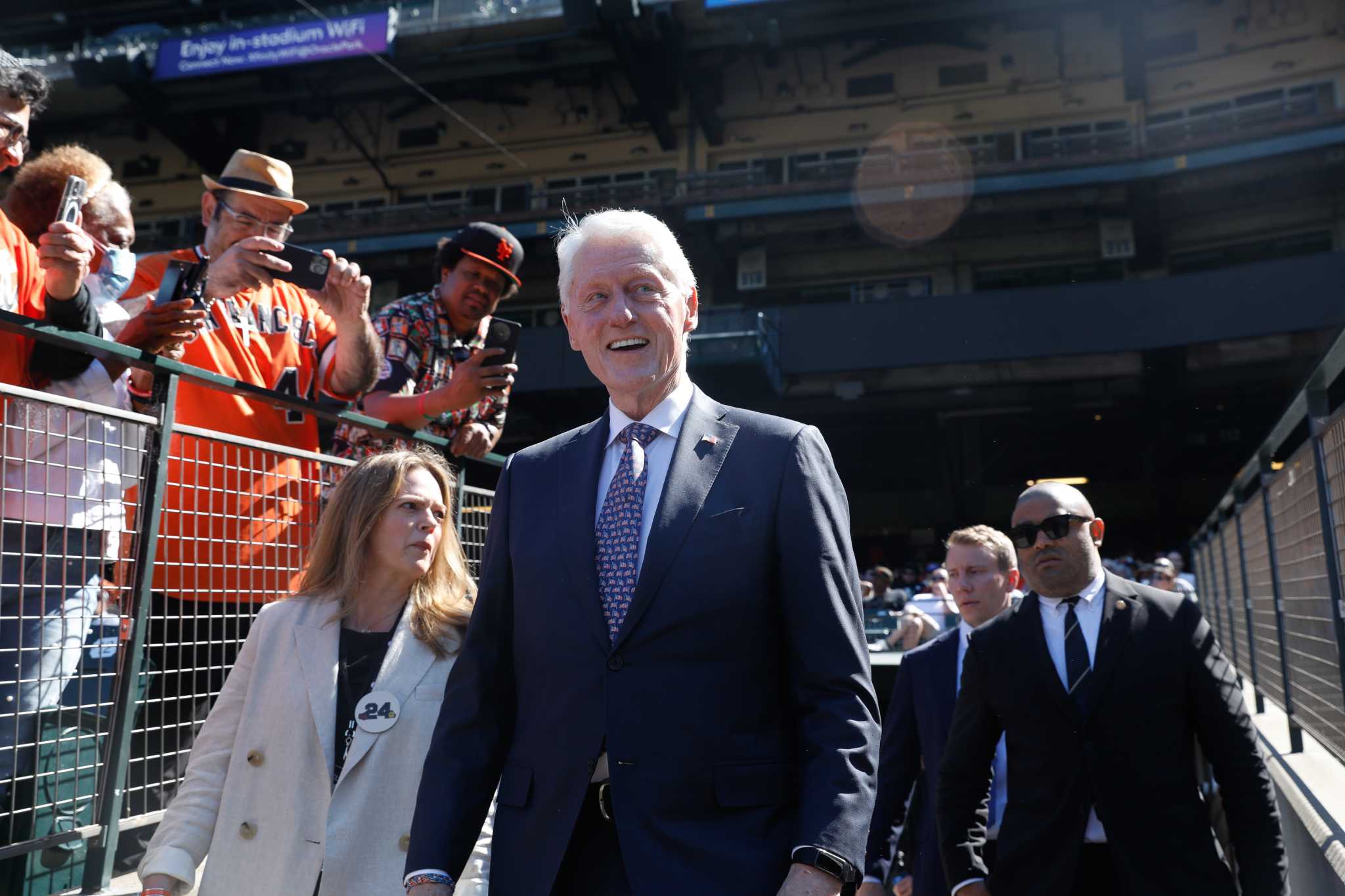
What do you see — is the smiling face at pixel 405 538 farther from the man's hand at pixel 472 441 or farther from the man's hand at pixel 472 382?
the man's hand at pixel 472 441

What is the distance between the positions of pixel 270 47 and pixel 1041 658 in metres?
29.9

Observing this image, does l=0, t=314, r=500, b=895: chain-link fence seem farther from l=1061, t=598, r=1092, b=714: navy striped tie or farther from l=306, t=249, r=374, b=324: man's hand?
l=1061, t=598, r=1092, b=714: navy striped tie

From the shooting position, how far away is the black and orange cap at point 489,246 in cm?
432

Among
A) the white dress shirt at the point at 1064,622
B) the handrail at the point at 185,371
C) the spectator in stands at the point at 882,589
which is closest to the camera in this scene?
the handrail at the point at 185,371

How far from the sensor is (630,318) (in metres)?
2.02

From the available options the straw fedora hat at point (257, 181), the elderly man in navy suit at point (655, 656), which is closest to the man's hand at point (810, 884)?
the elderly man in navy suit at point (655, 656)

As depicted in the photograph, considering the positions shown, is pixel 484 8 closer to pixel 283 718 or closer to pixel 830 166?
pixel 830 166

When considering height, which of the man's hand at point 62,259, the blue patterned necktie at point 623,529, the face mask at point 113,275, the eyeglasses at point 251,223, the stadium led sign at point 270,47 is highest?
the stadium led sign at point 270,47

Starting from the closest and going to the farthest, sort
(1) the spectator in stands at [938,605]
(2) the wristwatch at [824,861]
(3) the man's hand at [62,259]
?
(2) the wristwatch at [824,861] → (3) the man's hand at [62,259] → (1) the spectator in stands at [938,605]

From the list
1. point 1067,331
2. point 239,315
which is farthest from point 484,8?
point 239,315

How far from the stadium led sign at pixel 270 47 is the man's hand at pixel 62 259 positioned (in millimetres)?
27731

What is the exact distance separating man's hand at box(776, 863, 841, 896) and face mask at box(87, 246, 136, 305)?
3.24 metres

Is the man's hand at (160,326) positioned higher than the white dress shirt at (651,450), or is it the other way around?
the man's hand at (160,326)

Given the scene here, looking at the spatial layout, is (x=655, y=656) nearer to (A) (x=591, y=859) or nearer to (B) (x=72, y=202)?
(A) (x=591, y=859)
